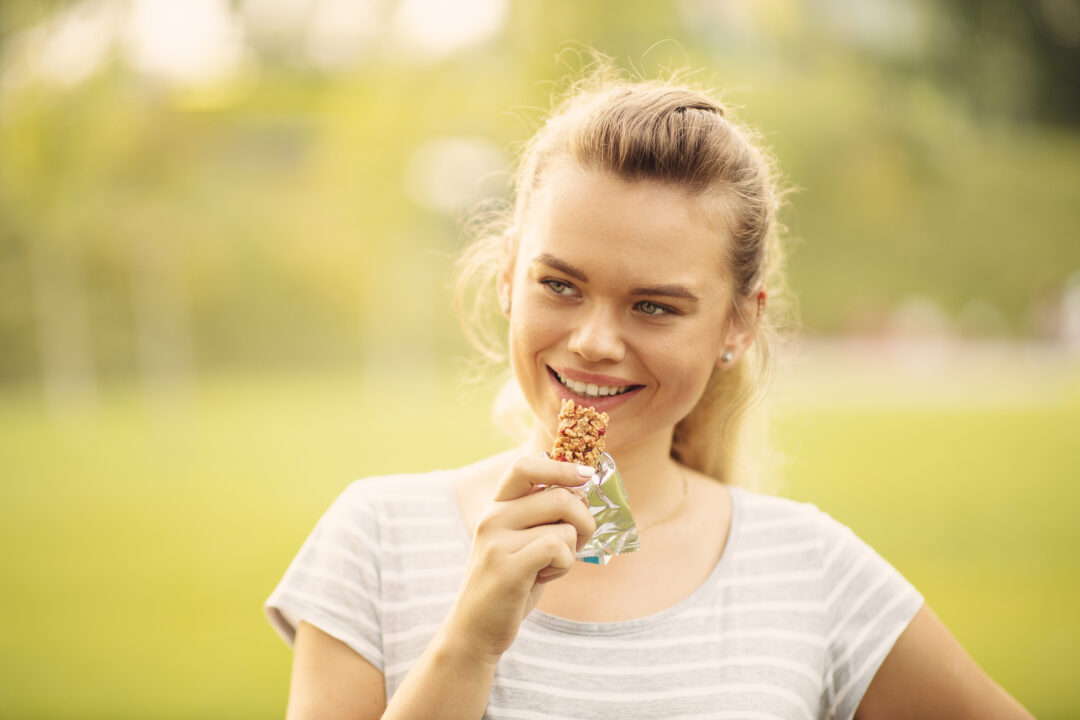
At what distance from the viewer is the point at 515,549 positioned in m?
1.57

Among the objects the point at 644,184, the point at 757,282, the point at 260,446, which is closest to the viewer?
the point at 644,184

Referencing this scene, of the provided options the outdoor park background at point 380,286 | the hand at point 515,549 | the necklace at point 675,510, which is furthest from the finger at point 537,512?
the outdoor park background at point 380,286

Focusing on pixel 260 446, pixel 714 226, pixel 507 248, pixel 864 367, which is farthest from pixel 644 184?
pixel 864 367

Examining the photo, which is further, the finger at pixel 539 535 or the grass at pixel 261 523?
the grass at pixel 261 523

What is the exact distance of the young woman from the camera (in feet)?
5.92

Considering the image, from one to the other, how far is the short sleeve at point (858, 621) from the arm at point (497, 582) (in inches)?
28.8

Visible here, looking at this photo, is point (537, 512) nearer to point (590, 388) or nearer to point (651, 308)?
point (590, 388)

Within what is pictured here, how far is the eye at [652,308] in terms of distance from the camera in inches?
73.8

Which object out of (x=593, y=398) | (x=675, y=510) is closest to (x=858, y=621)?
(x=675, y=510)

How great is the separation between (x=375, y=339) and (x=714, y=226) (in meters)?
18.1

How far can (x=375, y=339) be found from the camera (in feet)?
64.3

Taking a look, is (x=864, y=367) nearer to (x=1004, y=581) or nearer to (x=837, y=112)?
(x=837, y=112)

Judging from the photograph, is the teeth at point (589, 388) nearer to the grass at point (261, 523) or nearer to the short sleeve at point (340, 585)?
the short sleeve at point (340, 585)

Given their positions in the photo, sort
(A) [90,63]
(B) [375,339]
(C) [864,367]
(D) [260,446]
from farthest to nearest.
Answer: (B) [375,339], (C) [864,367], (D) [260,446], (A) [90,63]
